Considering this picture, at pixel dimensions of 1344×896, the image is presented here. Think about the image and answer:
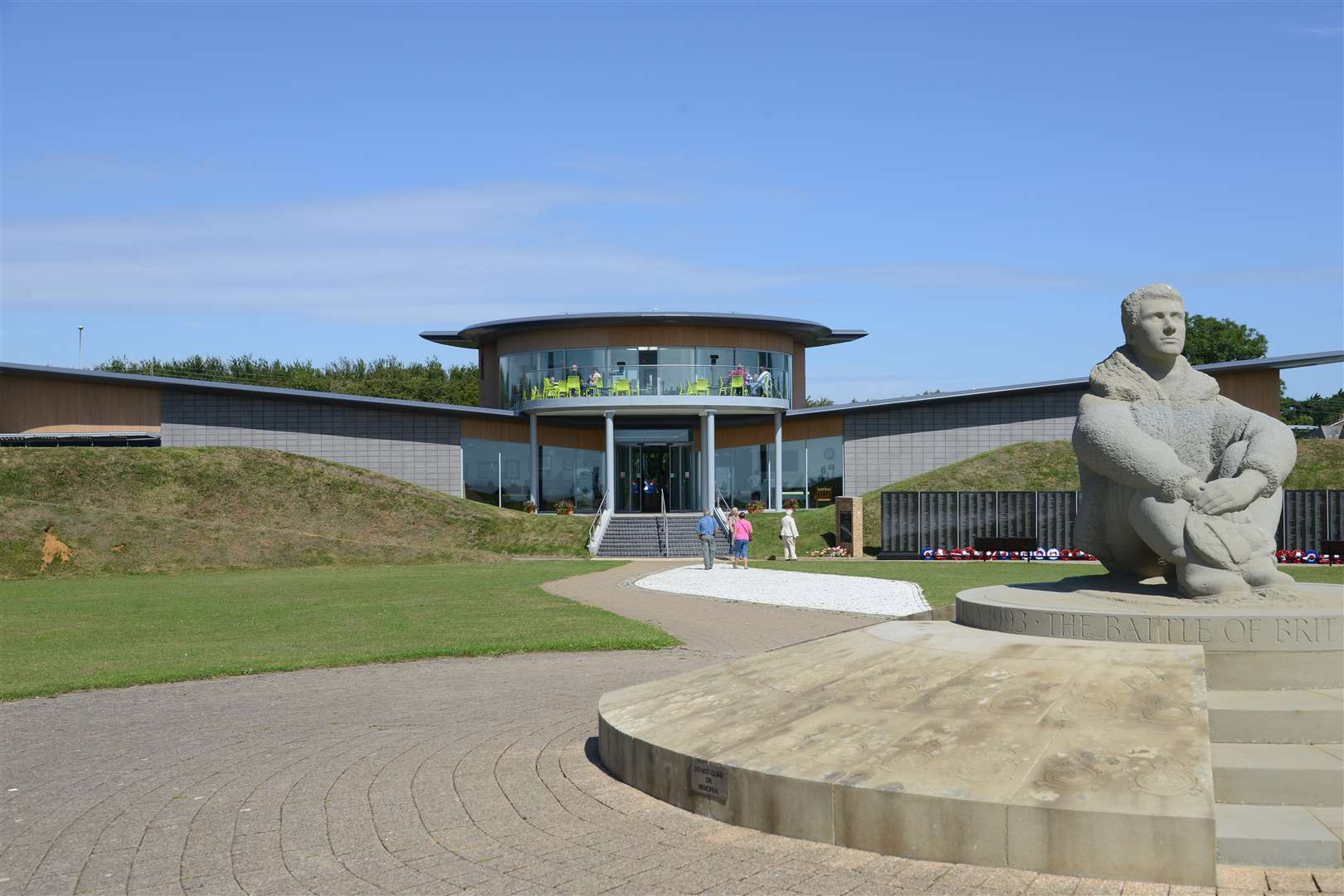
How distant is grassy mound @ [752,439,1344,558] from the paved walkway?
87.4 ft

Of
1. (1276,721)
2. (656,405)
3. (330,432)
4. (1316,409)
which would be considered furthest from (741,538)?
(1316,409)

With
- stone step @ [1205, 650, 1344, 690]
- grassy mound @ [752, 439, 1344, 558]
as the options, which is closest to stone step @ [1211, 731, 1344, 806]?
stone step @ [1205, 650, 1344, 690]

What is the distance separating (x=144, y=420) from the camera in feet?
143

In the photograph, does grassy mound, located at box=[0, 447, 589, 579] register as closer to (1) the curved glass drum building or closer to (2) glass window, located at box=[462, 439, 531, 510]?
(2) glass window, located at box=[462, 439, 531, 510]

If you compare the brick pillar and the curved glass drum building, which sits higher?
the curved glass drum building

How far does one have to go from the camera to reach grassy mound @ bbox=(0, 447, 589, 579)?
32.9 metres

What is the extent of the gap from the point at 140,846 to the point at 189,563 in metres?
27.8

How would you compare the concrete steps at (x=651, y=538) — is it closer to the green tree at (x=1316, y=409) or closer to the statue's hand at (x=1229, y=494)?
the statue's hand at (x=1229, y=494)

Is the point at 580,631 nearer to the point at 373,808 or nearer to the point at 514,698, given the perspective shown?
the point at 514,698

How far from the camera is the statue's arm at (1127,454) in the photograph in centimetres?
936

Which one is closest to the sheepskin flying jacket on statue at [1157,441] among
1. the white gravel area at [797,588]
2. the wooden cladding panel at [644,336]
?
the white gravel area at [797,588]

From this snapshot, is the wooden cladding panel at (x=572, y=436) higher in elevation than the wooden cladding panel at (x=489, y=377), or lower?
lower

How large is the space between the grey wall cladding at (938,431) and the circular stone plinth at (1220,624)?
36.9 meters

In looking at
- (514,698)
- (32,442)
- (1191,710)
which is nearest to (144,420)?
(32,442)
